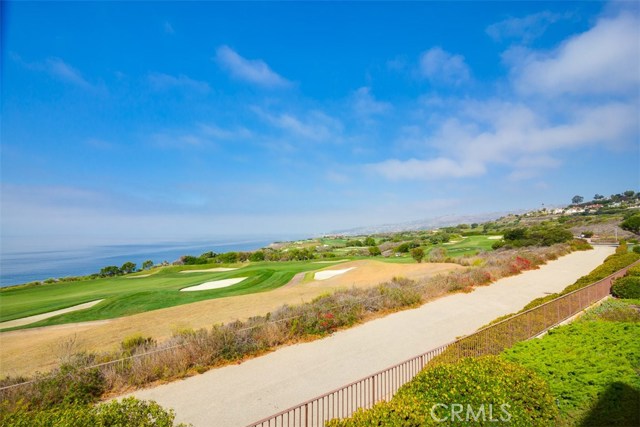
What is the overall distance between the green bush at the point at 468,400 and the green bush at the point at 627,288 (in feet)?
48.5

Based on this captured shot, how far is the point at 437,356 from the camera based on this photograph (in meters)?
7.29

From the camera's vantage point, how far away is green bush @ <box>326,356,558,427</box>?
415cm

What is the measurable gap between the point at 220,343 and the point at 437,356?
6.66 meters

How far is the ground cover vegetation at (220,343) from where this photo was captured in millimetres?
7859

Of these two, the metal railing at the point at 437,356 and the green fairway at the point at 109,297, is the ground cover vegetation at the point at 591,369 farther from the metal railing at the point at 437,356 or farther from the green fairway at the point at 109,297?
the green fairway at the point at 109,297

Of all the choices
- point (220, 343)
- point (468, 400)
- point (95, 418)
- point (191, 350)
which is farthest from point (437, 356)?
point (191, 350)

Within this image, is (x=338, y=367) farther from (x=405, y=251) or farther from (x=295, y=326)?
(x=405, y=251)

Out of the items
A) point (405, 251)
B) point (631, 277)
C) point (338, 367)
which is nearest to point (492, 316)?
point (631, 277)

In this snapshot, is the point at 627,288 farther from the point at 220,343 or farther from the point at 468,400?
the point at 220,343

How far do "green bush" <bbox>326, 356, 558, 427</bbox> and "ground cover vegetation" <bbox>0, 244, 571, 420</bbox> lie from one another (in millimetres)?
6459

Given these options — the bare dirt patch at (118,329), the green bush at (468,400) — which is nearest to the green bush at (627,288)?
the green bush at (468,400)

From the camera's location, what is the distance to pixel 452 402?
462 centimetres

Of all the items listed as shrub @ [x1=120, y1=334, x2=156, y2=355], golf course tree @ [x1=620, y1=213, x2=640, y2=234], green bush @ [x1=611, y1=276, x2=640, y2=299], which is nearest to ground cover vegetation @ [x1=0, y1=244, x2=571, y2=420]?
shrub @ [x1=120, y1=334, x2=156, y2=355]

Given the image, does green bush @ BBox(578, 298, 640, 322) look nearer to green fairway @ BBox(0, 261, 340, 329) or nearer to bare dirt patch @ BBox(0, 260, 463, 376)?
bare dirt patch @ BBox(0, 260, 463, 376)
